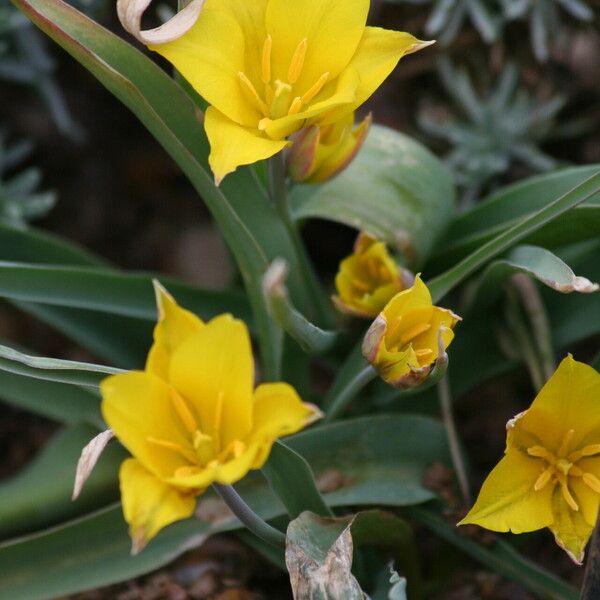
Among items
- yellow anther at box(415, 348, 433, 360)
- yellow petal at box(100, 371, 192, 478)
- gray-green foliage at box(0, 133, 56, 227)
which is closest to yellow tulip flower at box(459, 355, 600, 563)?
yellow anther at box(415, 348, 433, 360)

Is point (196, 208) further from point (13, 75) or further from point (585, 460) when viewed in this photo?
point (585, 460)

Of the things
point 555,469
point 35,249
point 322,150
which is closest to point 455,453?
point 555,469

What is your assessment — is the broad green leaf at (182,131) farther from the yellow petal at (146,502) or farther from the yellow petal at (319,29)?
the yellow petal at (146,502)

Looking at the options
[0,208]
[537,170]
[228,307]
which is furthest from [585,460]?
[0,208]

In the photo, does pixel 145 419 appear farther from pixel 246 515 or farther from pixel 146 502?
pixel 246 515

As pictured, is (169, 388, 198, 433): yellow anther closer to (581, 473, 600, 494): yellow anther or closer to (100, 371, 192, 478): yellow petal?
(100, 371, 192, 478): yellow petal
